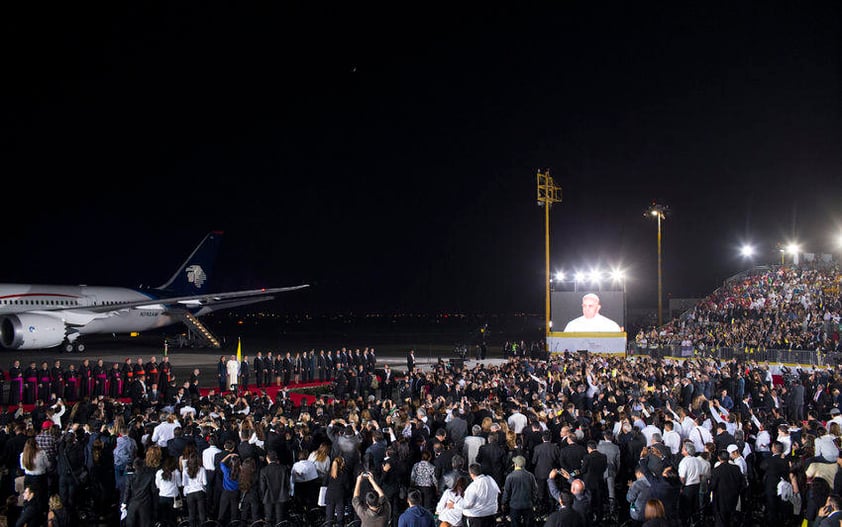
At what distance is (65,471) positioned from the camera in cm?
1041

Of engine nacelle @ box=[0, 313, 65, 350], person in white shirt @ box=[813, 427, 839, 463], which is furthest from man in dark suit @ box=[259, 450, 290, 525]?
engine nacelle @ box=[0, 313, 65, 350]

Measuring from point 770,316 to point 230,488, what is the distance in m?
31.5

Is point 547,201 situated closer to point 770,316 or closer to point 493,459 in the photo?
point 770,316

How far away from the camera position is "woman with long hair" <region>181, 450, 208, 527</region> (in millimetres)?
9453

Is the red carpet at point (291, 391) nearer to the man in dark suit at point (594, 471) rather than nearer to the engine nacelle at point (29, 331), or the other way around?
the engine nacelle at point (29, 331)

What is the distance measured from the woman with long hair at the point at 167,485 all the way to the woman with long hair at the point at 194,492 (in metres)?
0.15

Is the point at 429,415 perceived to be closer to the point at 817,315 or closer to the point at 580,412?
the point at 580,412

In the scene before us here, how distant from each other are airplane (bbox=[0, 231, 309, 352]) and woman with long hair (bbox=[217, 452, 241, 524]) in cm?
2502

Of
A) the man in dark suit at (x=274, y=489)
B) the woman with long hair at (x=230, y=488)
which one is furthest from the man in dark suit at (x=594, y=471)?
the woman with long hair at (x=230, y=488)

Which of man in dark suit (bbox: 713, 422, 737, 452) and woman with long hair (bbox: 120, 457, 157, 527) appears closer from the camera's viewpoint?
Result: woman with long hair (bbox: 120, 457, 157, 527)

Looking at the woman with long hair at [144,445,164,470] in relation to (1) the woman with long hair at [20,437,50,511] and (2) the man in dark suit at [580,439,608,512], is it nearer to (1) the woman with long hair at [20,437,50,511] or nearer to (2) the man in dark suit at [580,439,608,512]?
(1) the woman with long hair at [20,437,50,511]

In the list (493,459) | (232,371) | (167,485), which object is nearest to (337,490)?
(167,485)

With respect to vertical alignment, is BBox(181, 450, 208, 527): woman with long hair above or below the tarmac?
above

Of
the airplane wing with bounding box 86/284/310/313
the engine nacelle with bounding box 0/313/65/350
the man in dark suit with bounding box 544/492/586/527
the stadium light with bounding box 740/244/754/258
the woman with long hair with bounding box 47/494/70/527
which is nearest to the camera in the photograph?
the man in dark suit with bounding box 544/492/586/527
